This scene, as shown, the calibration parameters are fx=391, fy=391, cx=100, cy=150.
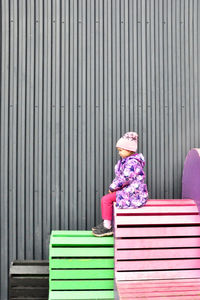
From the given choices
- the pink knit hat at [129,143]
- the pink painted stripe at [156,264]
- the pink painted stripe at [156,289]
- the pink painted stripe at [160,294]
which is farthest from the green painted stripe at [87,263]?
the pink knit hat at [129,143]

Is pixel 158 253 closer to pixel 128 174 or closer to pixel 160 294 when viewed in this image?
pixel 160 294

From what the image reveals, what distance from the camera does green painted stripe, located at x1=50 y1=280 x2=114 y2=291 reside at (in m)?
4.06

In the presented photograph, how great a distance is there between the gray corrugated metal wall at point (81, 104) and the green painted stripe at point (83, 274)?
0.83 metres

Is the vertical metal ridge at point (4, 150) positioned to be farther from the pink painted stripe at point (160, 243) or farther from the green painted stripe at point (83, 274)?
the pink painted stripe at point (160, 243)

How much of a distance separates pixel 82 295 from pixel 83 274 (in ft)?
0.70

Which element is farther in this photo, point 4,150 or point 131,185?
point 4,150

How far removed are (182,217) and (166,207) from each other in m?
0.20

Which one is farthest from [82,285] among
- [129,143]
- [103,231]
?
[129,143]

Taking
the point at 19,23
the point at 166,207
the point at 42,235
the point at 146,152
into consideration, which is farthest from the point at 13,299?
the point at 19,23

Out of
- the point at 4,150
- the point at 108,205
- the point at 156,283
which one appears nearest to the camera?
the point at 156,283

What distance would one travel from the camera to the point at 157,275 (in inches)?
159

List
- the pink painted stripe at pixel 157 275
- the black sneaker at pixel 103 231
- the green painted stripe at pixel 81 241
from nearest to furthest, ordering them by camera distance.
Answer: the pink painted stripe at pixel 157 275 < the green painted stripe at pixel 81 241 < the black sneaker at pixel 103 231

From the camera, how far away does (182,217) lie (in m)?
4.17

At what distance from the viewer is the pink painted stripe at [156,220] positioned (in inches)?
160
